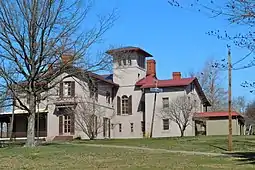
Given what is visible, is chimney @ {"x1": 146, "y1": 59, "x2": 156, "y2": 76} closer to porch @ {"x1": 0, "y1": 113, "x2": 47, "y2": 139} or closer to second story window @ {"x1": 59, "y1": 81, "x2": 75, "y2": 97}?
second story window @ {"x1": 59, "y1": 81, "x2": 75, "y2": 97}

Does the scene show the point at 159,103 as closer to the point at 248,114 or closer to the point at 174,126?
the point at 174,126

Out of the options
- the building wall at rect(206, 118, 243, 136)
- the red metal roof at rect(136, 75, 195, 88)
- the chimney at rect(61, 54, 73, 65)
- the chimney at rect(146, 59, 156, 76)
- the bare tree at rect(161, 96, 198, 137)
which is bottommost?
the building wall at rect(206, 118, 243, 136)

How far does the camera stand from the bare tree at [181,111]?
51719mm

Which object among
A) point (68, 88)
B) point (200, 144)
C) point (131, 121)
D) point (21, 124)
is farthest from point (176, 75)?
point (200, 144)

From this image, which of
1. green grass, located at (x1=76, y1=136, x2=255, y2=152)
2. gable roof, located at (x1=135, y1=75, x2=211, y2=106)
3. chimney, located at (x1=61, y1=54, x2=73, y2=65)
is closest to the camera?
green grass, located at (x1=76, y1=136, x2=255, y2=152)

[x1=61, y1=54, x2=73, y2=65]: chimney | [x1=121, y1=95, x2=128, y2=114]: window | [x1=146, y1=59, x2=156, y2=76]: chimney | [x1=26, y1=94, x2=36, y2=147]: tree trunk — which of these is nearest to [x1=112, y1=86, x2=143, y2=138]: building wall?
[x1=121, y1=95, x2=128, y2=114]: window

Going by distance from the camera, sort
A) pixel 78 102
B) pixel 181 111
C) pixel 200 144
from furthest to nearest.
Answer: pixel 181 111 < pixel 78 102 < pixel 200 144

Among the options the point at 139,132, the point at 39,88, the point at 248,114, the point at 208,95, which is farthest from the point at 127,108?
the point at 248,114

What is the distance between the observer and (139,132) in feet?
187

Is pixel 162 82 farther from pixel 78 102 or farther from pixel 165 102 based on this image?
pixel 78 102

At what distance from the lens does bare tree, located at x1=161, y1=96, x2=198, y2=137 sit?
5172 centimetres

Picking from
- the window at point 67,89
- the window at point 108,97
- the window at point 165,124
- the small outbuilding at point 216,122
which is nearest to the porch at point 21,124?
the window at point 67,89

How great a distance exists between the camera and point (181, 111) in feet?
172

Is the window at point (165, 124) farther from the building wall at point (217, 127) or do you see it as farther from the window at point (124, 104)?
the window at point (124, 104)
